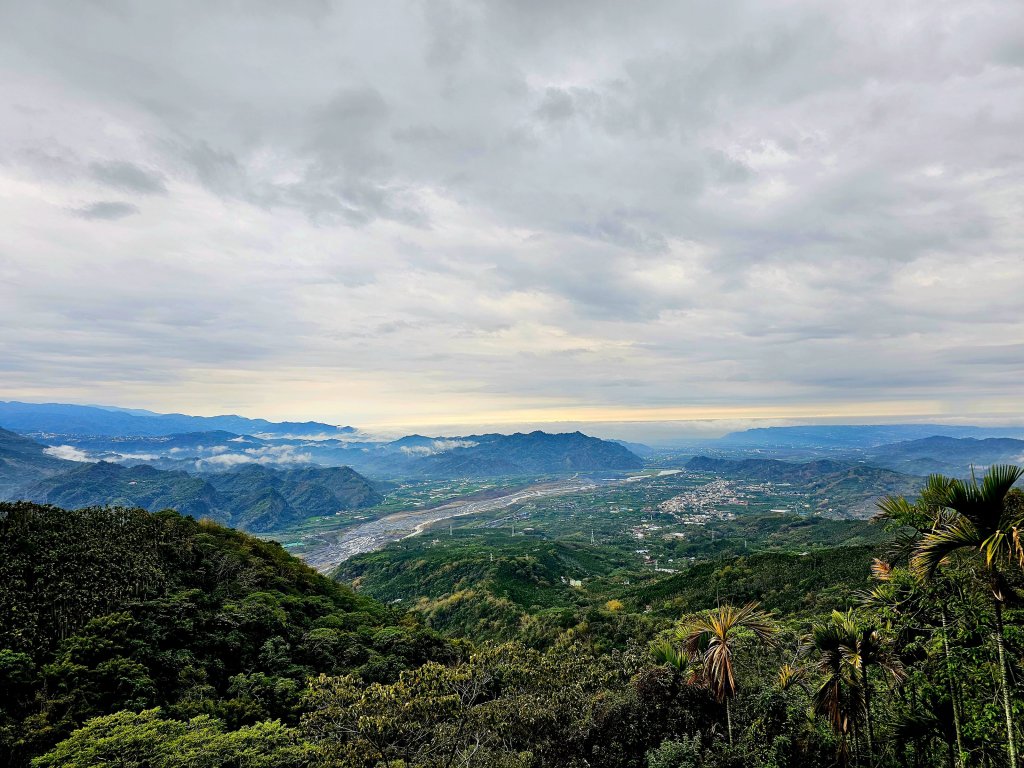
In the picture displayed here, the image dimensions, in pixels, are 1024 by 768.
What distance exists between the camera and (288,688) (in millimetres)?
26422

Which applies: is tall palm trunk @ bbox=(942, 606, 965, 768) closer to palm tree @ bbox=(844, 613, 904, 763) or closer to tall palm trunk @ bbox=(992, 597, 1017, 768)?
palm tree @ bbox=(844, 613, 904, 763)

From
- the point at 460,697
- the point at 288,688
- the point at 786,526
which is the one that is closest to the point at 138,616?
the point at 288,688

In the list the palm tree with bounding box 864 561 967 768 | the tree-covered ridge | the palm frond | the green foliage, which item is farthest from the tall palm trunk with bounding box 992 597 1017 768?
the tree-covered ridge

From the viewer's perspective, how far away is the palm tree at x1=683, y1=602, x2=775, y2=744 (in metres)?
13.4

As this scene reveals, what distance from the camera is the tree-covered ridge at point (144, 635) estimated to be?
2247cm

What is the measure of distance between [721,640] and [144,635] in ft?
109

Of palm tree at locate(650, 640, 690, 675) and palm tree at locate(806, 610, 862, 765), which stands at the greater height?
palm tree at locate(806, 610, 862, 765)

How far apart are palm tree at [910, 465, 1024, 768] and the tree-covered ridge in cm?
2942

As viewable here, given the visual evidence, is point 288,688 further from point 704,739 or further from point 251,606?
point 704,739

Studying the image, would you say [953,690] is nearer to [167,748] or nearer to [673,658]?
[673,658]

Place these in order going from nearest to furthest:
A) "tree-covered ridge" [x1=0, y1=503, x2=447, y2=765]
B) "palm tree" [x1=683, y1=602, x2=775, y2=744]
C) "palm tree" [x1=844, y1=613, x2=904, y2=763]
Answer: "palm tree" [x1=844, y1=613, x2=904, y2=763] → "palm tree" [x1=683, y1=602, x2=775, y2=744] → "tree-covered ridge" [x1=0, y1=503, x2=447, y2=765]

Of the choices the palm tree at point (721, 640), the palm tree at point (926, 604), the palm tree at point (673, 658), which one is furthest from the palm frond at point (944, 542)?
the palm tree at point (673, 658)

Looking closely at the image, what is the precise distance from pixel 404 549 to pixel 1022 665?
174m

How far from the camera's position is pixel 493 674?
2045 centimetres
